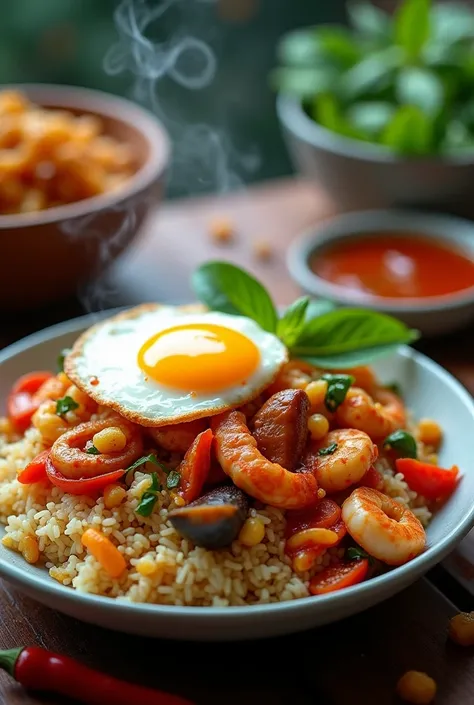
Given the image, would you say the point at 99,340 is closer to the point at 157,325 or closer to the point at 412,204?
the point at 157,325

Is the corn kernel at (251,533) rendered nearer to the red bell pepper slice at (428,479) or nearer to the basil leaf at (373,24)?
the red bell pepper slice at (428,479)

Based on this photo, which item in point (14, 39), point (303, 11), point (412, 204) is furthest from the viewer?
point (303, 11)

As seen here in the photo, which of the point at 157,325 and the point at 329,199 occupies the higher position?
the point at 157,325

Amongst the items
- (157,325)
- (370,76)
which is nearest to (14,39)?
(370,76)

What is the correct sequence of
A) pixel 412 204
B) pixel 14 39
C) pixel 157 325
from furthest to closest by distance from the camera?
1. pixel 14 39
2. pixel 412 204
3. pixel 157 325

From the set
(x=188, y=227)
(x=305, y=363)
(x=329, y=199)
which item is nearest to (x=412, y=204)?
(x=329, y=199)

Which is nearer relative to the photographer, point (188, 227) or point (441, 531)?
point (441, 531)

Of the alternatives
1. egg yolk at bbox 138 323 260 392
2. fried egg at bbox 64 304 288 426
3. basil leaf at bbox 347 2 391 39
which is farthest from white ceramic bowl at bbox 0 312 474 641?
basil leaf at bbox 347 2 391 39
